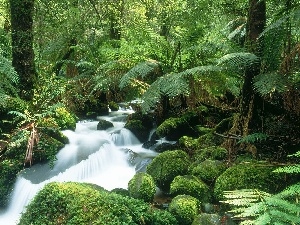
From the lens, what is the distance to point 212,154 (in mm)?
4754

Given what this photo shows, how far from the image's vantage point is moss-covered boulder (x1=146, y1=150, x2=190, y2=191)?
4.56 m

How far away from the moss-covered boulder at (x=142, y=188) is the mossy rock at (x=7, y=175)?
1.97 metres

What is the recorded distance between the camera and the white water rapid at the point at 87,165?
4801mm

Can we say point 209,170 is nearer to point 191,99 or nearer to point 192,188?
point 192,188

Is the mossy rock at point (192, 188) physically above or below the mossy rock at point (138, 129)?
below

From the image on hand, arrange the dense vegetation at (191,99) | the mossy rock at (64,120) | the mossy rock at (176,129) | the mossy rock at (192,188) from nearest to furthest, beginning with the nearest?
the dense vegetation at (191,99)
the mossy rock at (192,188)
the mossy rock at (176,129)
the mossy rock at (64,120)

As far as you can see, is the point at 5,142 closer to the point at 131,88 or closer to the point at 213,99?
the point at 131,88

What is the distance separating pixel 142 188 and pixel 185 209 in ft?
1.98

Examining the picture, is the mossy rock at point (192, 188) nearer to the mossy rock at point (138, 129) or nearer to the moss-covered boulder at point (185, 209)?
the moss-covered boulder at point (185, 209)

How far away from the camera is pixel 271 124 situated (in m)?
4.28

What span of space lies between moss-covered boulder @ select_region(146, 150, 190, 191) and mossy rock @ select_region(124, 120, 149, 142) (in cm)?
197

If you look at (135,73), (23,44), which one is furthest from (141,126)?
(23,44)

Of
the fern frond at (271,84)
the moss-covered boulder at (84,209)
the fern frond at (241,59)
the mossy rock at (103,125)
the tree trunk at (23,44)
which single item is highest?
the tree trunk at (23,44)

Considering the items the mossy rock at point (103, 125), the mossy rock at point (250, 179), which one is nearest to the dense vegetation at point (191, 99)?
the mossy rock at point (250, 179)
